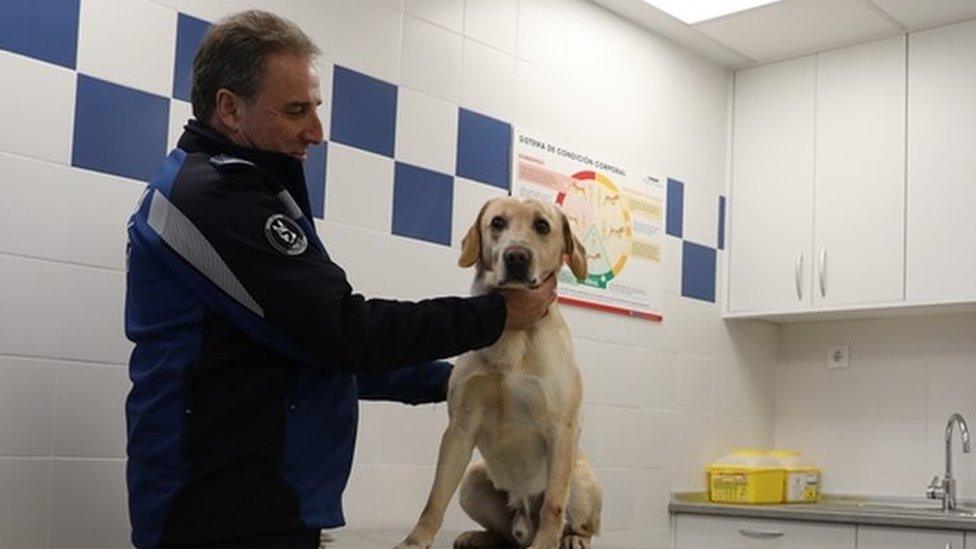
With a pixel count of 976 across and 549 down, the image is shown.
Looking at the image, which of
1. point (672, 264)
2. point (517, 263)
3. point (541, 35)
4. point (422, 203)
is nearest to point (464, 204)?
point (422, 203)

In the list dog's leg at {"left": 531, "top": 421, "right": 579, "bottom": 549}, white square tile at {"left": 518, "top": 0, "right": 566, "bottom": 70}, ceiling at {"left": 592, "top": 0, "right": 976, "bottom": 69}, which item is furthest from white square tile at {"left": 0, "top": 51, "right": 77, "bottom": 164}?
ceiling at {"left": 592, "top": 0, "right": 976, "bottom": 69}

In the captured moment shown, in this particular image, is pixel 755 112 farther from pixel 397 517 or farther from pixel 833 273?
pixel 397 517

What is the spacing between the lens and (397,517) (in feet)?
10.2

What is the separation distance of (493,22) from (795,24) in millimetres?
1190

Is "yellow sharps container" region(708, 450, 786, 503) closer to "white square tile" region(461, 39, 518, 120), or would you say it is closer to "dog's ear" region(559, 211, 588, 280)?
"white square tile" region(461, 39, 518, 120)

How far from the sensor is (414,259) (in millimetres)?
3201

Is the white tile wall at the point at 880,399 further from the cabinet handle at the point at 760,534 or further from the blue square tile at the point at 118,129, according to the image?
the blue square tile at the point at 118,129

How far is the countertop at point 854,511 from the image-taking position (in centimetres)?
349

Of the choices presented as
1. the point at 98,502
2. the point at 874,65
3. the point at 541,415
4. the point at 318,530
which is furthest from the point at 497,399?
the point at 874,65

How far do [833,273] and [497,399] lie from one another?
2.38 meters

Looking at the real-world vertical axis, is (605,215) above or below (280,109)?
above

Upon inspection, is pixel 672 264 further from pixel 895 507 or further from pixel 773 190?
pixel 895 507

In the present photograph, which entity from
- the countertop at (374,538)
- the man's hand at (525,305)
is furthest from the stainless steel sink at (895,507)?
the man's hand at (525,305)

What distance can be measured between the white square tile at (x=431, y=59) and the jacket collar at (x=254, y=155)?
4.49ft
